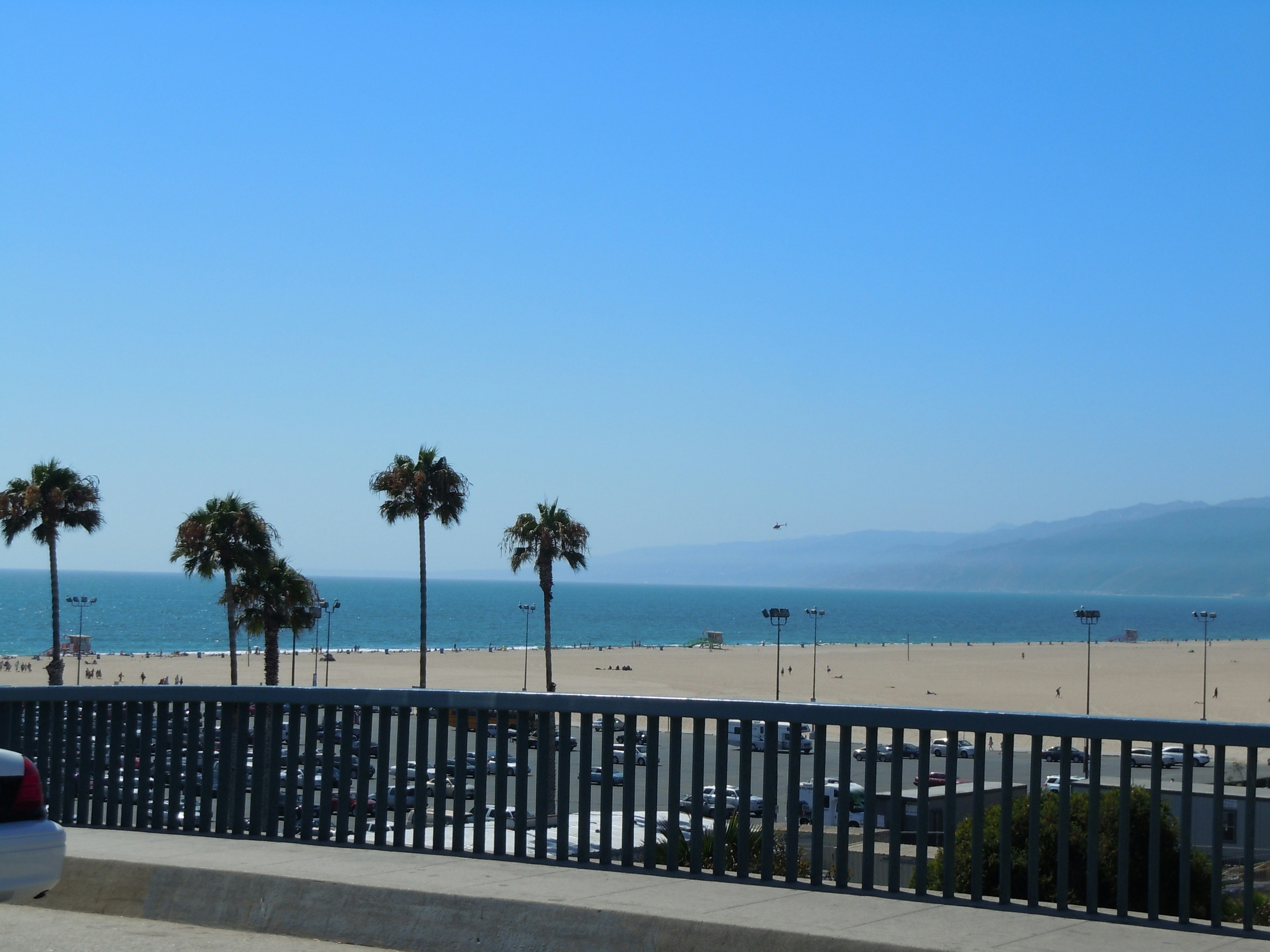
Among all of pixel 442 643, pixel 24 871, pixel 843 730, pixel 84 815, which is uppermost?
pixel 843 730

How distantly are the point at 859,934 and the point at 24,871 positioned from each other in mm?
3507

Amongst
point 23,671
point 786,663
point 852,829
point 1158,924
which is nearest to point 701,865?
point 852,829

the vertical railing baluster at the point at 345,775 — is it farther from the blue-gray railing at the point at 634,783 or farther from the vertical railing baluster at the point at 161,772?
the vertical railing baluster at the point at 161,772

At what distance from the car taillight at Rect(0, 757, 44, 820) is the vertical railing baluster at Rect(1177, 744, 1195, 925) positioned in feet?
16.1

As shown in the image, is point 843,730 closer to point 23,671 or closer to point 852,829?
point 852,829

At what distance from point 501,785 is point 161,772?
2.57m

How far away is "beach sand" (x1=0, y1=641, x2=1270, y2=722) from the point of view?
95562 mm

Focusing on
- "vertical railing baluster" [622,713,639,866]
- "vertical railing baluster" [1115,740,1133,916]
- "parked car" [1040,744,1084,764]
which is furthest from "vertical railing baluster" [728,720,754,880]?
"vertical railing baluster" [1115,740,1133,916]

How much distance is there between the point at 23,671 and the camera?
114m

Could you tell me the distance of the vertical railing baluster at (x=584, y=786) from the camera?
22.5 feet

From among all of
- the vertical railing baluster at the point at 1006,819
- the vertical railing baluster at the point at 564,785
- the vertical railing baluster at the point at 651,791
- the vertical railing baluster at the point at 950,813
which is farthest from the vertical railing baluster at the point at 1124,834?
the vertical railing baluster at the point at 564,785

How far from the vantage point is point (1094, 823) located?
19.3 feet

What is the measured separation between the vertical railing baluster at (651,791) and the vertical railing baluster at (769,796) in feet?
1.77

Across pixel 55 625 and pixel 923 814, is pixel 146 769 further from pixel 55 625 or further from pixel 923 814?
pixel 55 625
